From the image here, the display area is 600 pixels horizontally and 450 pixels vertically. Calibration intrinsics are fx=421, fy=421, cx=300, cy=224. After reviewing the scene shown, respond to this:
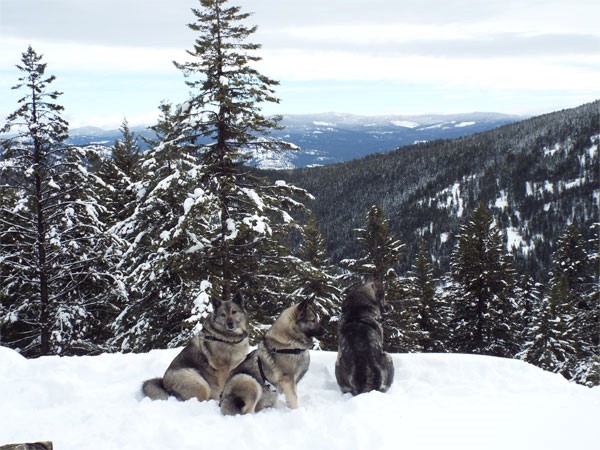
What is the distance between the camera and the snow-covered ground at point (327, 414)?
5027mm

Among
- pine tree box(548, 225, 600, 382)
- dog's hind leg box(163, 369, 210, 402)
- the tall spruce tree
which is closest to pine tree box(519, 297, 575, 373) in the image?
pine tree box(548, 225, 600, 382)

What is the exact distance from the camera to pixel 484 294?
31516 mm

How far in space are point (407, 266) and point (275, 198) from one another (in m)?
118

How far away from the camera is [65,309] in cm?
1562

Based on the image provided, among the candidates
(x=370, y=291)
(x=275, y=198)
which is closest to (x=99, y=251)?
(x=275, y=198)

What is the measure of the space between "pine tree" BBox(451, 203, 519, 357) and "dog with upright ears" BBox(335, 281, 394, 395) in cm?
2625

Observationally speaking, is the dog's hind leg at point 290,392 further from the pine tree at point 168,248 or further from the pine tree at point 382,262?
the pine tree at point 382,262

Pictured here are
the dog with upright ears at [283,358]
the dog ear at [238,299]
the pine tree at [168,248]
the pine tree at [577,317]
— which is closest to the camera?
the dog with upright ears at [283,358]

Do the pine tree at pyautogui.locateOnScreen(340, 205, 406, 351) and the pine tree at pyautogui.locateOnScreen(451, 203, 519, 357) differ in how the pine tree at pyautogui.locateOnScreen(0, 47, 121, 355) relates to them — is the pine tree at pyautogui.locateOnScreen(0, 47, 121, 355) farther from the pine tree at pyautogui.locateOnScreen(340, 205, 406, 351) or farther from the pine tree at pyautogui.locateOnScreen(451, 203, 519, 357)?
the pine tree at pyautogui.locateOnScreen(451, 203, 519, 357)

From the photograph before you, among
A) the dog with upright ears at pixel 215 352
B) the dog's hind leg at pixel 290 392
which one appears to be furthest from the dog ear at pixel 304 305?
the dog's hind leg at pixel 290 392

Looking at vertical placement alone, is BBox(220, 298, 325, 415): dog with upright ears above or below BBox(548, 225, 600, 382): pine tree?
above

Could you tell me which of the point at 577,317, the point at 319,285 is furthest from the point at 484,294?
the point at 319,285

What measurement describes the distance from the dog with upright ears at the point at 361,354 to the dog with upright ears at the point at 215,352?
170 centimetres

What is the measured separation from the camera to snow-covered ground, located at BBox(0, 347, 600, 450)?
503 cm
